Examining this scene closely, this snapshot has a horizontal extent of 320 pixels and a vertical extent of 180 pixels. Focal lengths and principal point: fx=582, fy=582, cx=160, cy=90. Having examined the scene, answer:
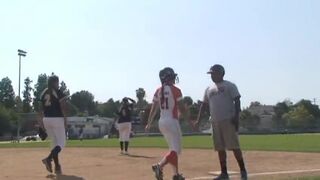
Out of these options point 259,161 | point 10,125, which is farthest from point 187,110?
point 10,125

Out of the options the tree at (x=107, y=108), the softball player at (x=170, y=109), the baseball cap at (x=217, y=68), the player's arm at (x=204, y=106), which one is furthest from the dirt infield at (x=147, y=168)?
the tree at (x=107, y=108)

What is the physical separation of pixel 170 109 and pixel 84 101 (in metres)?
169

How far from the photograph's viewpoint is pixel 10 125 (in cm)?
11912

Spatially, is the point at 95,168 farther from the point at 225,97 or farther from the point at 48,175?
the point at 225,97

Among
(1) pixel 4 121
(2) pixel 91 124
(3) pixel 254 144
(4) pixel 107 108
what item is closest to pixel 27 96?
(4) pixel 107 108

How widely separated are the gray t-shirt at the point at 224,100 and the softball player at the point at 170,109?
747 millimetres

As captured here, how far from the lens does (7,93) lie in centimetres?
15750

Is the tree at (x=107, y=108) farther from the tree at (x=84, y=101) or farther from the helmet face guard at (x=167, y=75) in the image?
the helmet face guard at (x=167, y=75)

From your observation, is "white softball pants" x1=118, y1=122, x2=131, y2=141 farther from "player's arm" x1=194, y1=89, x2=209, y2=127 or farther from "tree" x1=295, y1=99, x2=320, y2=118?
"tree" x1=295, y1=99, x2=320, y2=118

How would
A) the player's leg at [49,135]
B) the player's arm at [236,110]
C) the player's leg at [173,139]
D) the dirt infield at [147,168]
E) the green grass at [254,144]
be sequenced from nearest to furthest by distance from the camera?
the player's leg at [173,139] → the player's arm at [236,110] → the dirt infield at [147,168] → the player's leg at [49,135] → the green grass at [254,144]

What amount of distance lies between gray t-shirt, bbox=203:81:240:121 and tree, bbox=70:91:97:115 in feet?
532

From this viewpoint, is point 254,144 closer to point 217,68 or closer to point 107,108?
point 217,68

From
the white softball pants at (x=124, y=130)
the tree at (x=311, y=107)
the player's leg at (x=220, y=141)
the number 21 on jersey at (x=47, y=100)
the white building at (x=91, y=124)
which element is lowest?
the player's leg at (x=220, y=141)

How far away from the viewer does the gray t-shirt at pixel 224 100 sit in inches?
431
